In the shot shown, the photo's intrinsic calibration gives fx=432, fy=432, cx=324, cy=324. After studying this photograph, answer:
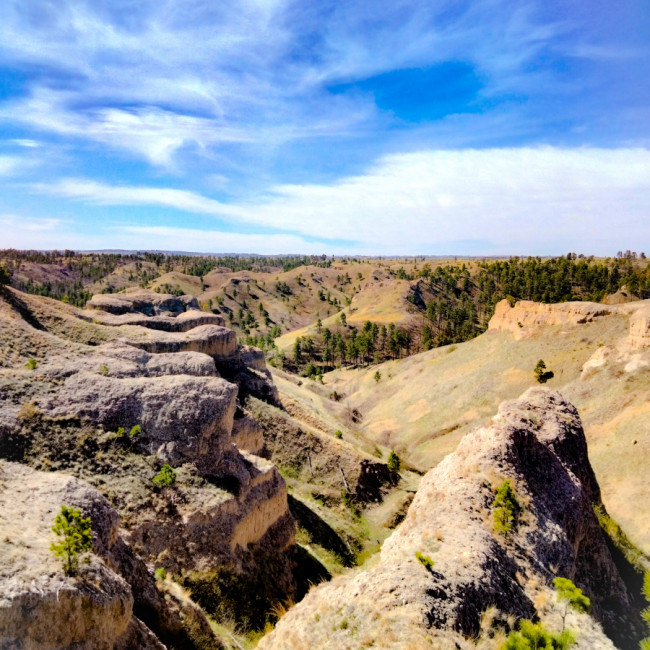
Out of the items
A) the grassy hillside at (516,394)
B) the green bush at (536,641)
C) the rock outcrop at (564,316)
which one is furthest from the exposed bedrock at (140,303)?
the rock outcrop at (564,316)

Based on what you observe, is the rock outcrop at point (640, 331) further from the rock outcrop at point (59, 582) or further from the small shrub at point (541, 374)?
the rock outcrop at point (59, 582)

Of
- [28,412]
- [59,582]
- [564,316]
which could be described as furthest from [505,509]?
[564,316]

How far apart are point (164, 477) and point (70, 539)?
12.1 meters

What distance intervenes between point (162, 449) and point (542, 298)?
12636 cm

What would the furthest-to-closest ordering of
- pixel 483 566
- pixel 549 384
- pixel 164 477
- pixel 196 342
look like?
pixel 549 384 → pixel 196 342 → pixel 164 477 → pixel 483 566

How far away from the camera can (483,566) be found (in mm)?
16031

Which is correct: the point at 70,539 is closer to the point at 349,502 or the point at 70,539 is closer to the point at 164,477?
the point at 164,477

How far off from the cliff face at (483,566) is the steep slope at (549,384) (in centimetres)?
1392

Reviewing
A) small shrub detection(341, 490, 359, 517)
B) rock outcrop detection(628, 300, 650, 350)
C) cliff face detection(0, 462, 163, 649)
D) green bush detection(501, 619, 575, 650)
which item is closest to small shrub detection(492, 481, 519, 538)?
green bush detection(501, 619, 575, 650)

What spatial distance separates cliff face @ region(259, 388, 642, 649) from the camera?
45.5 feet

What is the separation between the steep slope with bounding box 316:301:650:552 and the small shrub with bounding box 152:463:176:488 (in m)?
34.0

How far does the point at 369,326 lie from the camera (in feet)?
449

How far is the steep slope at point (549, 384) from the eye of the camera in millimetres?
42125

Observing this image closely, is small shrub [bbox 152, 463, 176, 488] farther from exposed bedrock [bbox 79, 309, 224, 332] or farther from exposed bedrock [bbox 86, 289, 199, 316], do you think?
exposed bedrock [bbox 86, 289, 199, 316]
